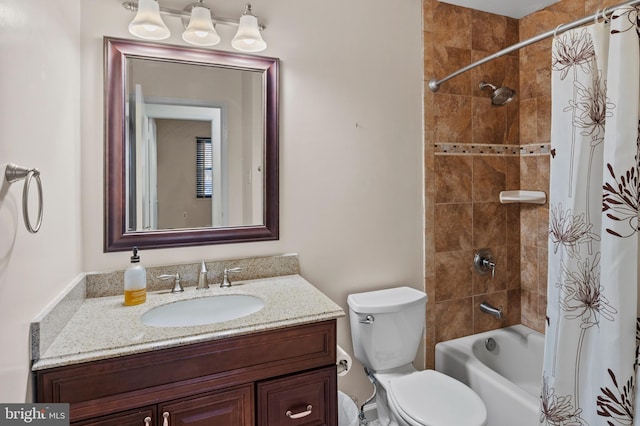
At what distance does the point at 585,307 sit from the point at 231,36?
1.85 m

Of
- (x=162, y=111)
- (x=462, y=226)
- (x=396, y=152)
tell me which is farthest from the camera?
(x=462, y=226)

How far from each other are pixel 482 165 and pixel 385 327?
1237 millimetres

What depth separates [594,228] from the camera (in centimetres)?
122

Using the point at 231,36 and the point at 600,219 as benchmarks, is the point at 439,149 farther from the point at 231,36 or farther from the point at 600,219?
the point at 231,36

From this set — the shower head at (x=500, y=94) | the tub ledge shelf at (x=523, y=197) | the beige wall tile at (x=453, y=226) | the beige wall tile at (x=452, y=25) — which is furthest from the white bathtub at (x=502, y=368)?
the beige wall tile at (x=452, y=25)

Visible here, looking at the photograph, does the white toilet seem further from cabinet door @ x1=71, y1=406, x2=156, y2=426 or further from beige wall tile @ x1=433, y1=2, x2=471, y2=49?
beige wall tile @ x1=433, y1=2, x2=471, y2=49

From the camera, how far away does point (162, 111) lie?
1.58 m

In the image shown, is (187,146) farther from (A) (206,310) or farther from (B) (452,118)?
(B) (452,118)

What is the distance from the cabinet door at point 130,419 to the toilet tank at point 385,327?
972mm

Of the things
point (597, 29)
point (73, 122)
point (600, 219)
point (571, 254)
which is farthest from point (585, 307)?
point (73, 122)

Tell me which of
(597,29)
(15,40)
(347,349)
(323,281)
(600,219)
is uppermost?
(597,29)

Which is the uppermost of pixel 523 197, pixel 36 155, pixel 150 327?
pixel 36 155

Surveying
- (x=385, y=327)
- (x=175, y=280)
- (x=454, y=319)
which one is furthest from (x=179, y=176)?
(x=454, y=319)

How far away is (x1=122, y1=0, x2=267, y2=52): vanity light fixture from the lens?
144cm
